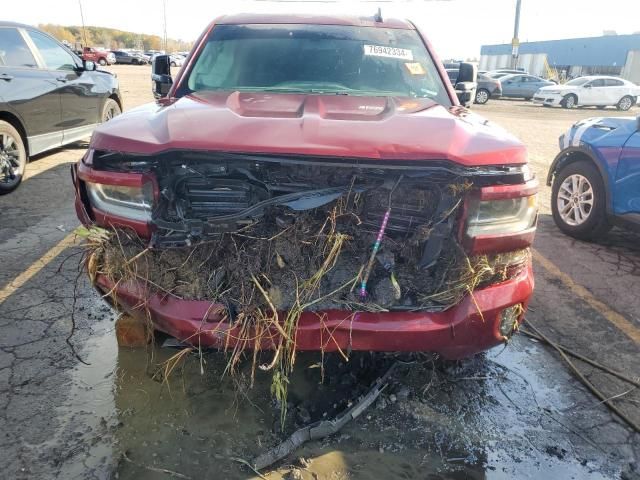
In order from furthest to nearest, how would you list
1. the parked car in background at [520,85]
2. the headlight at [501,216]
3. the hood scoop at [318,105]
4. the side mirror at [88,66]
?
the parked car in background at [520,85], the side mirror at [88,66], the hood scoop at [318,105], the headlight at [501,216]

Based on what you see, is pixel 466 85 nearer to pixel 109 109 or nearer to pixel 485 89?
pixel 109 109

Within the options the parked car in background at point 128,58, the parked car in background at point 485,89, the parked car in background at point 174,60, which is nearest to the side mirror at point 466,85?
the parked car in background at point 174,60

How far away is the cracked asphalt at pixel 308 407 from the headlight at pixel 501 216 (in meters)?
0.84

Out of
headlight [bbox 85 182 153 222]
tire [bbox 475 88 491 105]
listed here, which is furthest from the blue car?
tire [bbox 475 88 491 105]

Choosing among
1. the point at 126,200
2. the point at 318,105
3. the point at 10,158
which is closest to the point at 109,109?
the point at 10,158

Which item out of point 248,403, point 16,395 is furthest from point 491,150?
point 16,395

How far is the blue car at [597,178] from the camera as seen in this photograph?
4.47m

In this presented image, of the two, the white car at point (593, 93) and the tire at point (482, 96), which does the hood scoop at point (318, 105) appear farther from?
the white car at point (593, 93)

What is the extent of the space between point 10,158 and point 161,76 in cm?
285

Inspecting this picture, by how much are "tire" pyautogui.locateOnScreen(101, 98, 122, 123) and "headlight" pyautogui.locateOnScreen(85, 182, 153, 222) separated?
647 centimetres

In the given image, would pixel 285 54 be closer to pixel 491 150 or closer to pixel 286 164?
pixel 286 164

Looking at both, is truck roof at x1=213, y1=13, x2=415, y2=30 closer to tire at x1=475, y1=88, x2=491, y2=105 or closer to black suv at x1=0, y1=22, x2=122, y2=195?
black suv at x1=0, y1=22, x2=122, y2=195

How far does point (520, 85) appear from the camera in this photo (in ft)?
87.6

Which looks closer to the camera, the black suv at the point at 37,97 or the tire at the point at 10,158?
the tire at the point at 10,158
